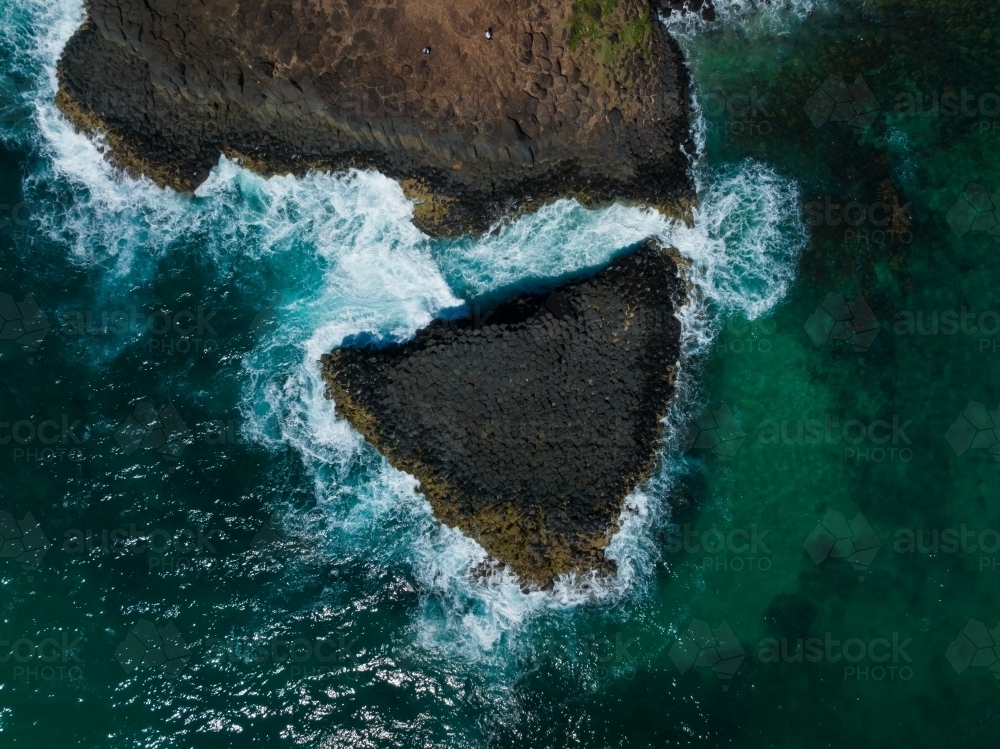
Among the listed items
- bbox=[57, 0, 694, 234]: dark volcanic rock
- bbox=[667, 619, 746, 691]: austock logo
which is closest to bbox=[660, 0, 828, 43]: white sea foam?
bbox=[57, 0, 694, 234]: dark volcanic rock

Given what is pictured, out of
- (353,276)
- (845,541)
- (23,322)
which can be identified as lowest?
(845,541)

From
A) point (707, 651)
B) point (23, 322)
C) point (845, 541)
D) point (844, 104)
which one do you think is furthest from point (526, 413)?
point (23, 322)

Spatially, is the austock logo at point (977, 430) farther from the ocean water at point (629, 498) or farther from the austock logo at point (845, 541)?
the austock logo at point (845, 541)

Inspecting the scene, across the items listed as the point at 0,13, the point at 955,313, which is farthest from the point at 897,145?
the point at 0,13

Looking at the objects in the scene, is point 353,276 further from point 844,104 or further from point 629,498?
point 844,104

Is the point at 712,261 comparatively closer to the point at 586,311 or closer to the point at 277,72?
the point at 586,311

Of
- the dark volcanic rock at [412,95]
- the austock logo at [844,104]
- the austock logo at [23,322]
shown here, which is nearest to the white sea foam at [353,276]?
the dark volcanic rock at [412,95]
